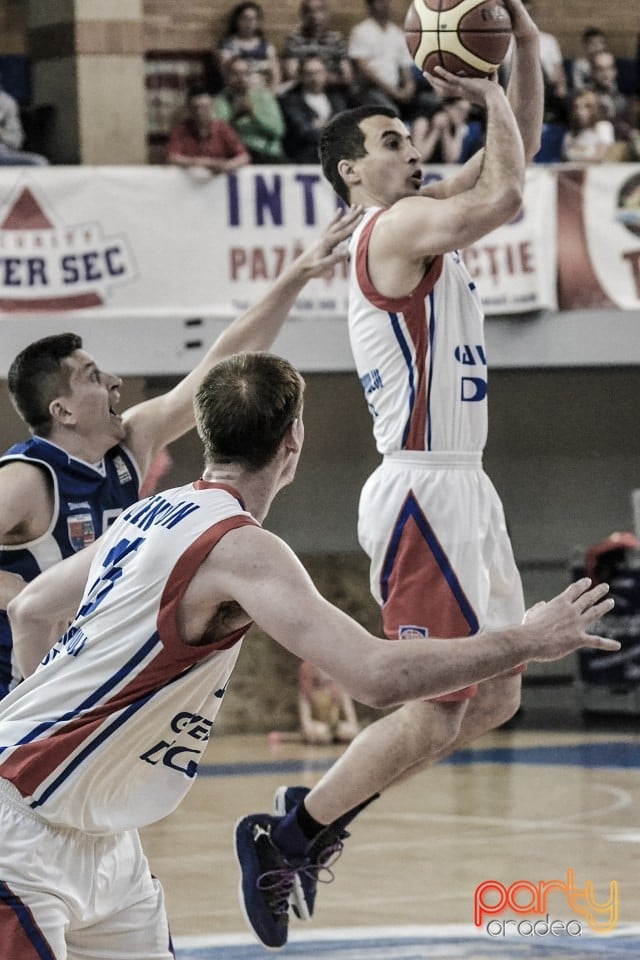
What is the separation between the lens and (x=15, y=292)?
11.6 m

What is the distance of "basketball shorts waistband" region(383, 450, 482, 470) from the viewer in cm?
526

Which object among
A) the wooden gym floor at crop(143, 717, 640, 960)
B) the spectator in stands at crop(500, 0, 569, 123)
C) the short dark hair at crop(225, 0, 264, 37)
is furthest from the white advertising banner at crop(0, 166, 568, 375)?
the wooden gym floor at crop(143, 717, 640, 960)

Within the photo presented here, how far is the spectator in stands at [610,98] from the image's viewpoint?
1462cm

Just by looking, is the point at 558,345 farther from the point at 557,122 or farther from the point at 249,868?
the point at 249,868

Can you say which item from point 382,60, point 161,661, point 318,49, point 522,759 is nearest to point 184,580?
point 161,661

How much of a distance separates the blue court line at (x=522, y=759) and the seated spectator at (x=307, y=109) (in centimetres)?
443

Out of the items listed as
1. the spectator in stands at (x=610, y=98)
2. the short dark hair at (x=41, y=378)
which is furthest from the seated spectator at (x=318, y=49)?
the short dark hair at (x=41, y=378)

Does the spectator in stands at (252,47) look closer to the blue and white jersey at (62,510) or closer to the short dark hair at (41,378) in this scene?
the short dark hair at (41,378)

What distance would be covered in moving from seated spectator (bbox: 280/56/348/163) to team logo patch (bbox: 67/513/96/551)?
833 cm

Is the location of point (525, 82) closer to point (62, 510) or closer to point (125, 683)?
point (62, 510)

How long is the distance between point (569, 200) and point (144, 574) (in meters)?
9.79

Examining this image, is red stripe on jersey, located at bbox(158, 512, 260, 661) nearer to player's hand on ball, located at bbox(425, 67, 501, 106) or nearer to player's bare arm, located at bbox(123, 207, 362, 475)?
player's bare arm, located at bbox(123, 207, 362, 475)

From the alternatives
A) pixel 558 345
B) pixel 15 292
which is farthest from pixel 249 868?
pixel 558 345

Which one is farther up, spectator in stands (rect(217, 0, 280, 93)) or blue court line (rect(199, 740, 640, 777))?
spectator in stands (rect(217, 0, 280, 93))
